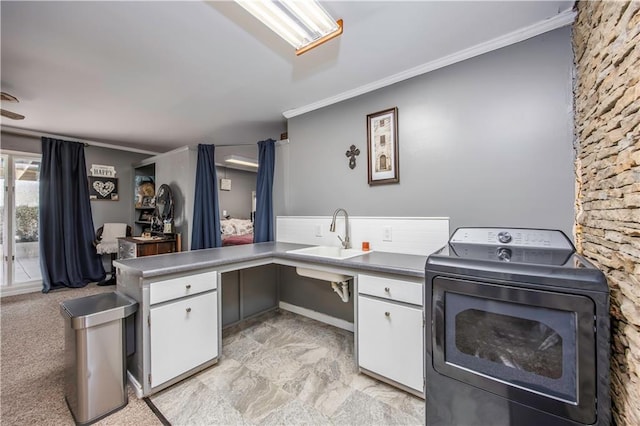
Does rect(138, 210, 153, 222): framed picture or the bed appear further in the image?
rect(138, 210, 153, 222): framed picture

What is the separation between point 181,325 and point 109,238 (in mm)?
3944

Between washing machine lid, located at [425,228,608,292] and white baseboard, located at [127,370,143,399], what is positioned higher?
washing machine lid, located at [425,228,608,292]

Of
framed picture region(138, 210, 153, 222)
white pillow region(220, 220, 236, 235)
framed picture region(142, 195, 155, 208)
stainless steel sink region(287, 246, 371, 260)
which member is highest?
framed picture region(142, 195, 155, 208)

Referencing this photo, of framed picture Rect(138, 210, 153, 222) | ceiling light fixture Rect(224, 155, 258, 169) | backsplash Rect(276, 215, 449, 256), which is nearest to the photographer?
backsplash Rect(276, 215, 449, 256)

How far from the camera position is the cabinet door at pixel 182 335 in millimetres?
1675

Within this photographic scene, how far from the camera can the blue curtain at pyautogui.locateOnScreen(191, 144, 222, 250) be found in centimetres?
393

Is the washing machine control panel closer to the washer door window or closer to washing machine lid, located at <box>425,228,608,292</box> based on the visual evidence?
washing machine lid, located at <box>425,228,608,292</box>

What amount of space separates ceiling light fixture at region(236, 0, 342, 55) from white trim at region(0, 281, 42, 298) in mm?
5329

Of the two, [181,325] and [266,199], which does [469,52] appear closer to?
[266,199]

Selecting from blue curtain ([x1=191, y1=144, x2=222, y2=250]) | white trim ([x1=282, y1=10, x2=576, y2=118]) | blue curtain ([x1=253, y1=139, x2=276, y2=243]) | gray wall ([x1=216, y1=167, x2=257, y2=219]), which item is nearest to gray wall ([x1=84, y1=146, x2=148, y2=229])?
gray wall ([x1=216, y1=167, x2=257, y2=219])

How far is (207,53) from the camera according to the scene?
200 cm

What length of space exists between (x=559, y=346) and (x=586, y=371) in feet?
0.30

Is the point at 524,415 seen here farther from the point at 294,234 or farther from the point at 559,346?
the point at 294,234

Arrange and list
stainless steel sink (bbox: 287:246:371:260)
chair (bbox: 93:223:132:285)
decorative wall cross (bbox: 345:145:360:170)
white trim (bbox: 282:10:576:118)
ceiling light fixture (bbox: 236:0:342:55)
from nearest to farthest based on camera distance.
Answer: ceiling light fixture (bbox: 236:0:342:55), white trim (bbox: 282:10:576:118), stainless steel sink (bbox: 287:246:371:260), decorative wall cross (bbox: 345:145:360:170), chair (bbox: 93:223:132:285)
